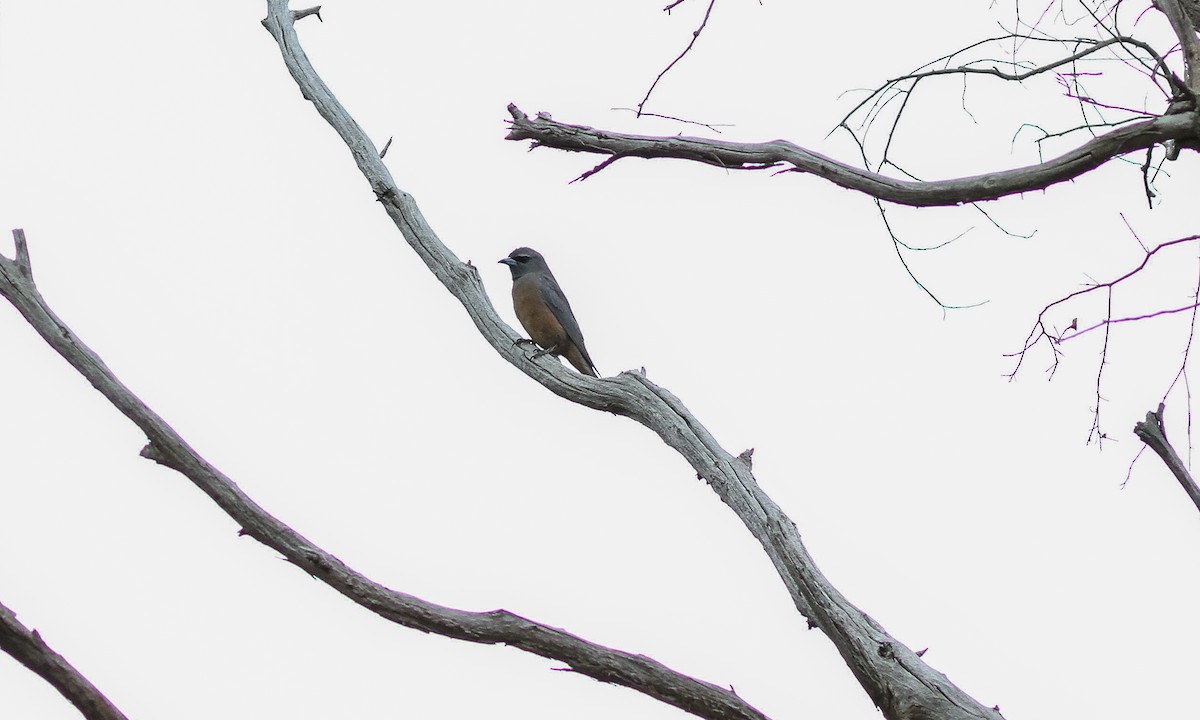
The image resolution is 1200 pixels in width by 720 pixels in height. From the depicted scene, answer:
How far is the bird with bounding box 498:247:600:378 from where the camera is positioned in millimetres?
8531

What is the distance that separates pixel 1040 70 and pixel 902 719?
1.86 m

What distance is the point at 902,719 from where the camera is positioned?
11.8ft

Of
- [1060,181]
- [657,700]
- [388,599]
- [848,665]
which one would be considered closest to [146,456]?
[388,599]

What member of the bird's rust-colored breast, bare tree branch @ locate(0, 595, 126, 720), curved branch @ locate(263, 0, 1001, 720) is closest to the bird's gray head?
the bird's rust-colored breast

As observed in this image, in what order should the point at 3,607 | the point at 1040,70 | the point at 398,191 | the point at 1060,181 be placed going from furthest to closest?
the point at 398,191
the point at 1040,70
the point at 1060,181
the point at 3,607

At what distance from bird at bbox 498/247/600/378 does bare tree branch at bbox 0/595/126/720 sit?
5618 mm

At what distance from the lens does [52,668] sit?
284 cm

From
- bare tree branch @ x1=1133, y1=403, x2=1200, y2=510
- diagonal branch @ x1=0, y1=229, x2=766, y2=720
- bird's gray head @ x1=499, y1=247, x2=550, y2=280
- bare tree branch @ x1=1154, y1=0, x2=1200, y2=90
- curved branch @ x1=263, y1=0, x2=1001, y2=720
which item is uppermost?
bird's gray head @ x1=499, y1=247, x2=550, y2=280

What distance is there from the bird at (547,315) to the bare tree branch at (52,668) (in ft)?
18.4

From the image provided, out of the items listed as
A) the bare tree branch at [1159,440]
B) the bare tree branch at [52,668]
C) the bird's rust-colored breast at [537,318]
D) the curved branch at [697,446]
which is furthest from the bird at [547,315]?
the bare tree branch at [52,668]

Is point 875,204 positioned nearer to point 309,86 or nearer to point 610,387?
point 610,387

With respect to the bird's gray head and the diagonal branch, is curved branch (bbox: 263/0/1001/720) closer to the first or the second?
the diagonal branch

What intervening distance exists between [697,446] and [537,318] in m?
4.14

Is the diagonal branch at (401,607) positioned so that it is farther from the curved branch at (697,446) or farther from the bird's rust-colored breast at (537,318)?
the bird's rust-colored breast at (537,318)
